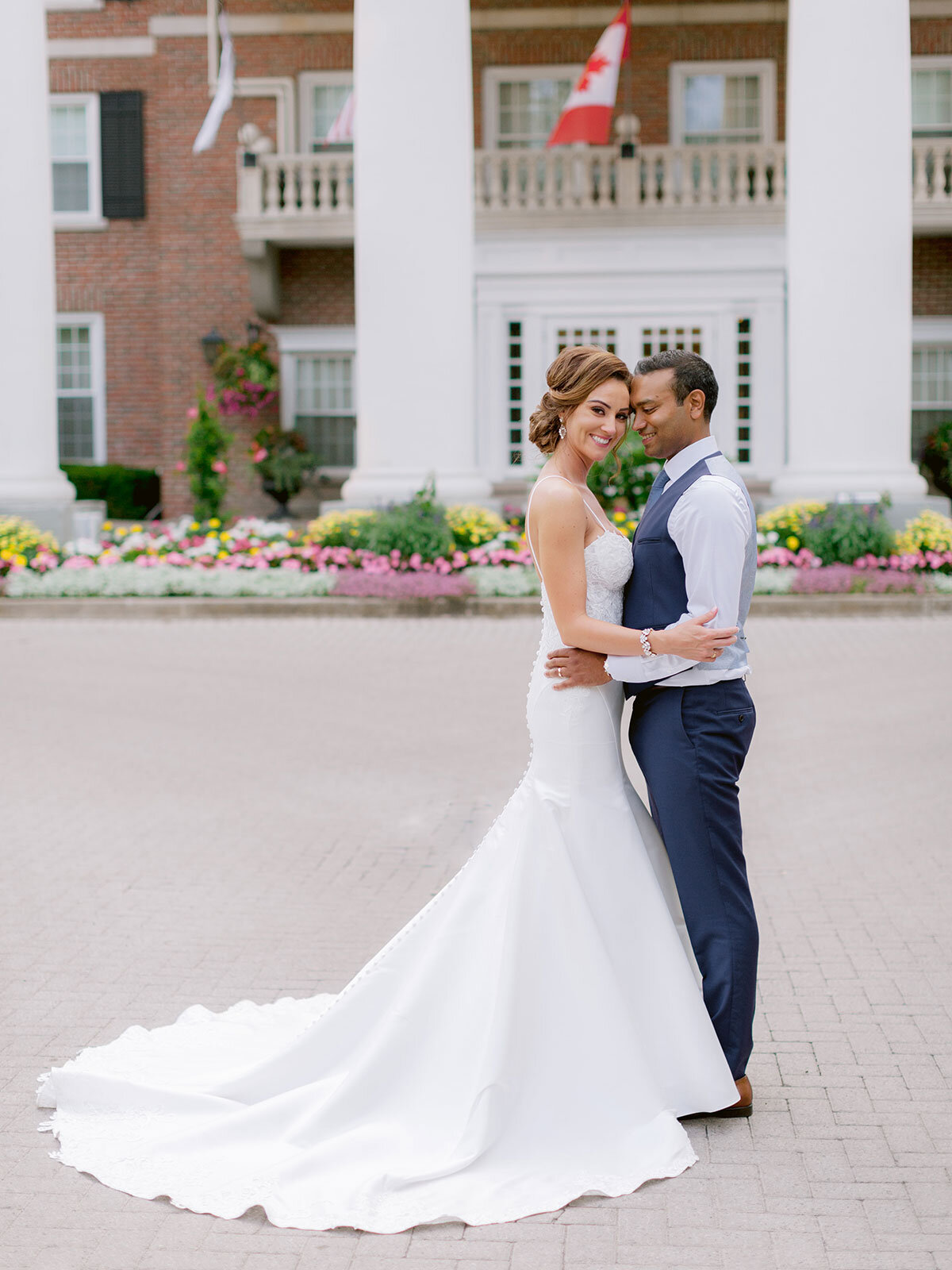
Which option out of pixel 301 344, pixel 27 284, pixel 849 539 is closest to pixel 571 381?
pixel 849 539

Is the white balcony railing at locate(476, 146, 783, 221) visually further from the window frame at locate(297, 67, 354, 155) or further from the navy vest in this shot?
the navy vest

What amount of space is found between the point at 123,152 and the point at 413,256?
9119 millimetres

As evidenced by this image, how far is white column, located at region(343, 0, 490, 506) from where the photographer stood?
1603cm

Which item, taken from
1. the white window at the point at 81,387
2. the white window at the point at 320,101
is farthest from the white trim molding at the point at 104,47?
the white window at the point at 81,387

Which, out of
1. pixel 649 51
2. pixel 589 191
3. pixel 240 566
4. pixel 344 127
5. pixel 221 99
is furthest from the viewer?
pixel 649 51

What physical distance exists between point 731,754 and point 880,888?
2.45 metres

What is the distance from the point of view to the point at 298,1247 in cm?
308

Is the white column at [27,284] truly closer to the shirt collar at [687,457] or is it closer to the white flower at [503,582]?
the white flower at [503,582]

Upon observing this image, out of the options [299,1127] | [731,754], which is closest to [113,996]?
[299,1127]

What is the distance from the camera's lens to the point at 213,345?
73.2ft

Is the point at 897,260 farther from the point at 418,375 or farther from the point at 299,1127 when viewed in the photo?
the point at 299,1127

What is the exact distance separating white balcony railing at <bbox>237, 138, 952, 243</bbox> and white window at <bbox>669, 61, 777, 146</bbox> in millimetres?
1330

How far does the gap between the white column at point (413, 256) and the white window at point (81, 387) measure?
8761 millimetres

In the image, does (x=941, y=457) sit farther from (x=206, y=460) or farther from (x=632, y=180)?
(x=206, y=460)
